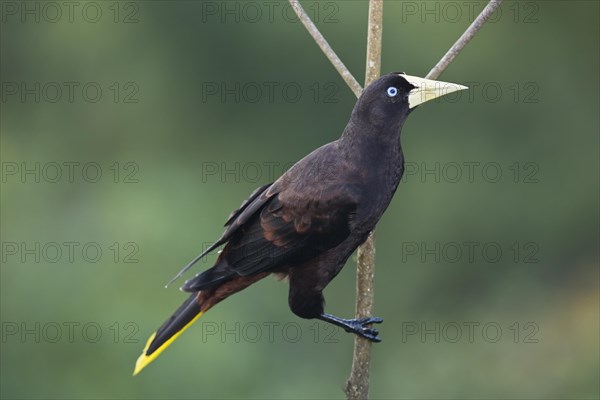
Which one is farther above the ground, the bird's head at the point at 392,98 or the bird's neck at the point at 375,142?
the bird's head at the point at 392,98

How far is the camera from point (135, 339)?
5.35 m

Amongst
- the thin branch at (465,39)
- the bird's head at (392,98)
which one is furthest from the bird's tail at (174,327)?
the thin branch at (465,39)

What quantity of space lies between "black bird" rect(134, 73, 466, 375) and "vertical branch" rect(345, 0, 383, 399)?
0.05 meters

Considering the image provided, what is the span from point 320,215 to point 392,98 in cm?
50

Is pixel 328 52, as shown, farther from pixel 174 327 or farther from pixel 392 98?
pixel 174 327

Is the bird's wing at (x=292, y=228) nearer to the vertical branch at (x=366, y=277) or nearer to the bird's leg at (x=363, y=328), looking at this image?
the vertical branch at (x=366, y=277)

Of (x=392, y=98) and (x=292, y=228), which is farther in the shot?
(x=292, y=228)

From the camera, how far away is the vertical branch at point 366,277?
3.41m

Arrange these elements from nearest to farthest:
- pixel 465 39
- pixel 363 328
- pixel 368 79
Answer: pixel 465 39 → pixel 368 79 → pixel 363 328

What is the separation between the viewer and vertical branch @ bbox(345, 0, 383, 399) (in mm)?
3408

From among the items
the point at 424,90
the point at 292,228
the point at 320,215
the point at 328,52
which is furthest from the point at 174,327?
the point at 424,90

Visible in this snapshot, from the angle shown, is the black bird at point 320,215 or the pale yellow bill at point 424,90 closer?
the pale yellow bill at point 424,90

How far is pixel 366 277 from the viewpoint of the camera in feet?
11.2

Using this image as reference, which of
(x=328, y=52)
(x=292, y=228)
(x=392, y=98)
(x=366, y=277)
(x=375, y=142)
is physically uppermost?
(x=328, y=52)
